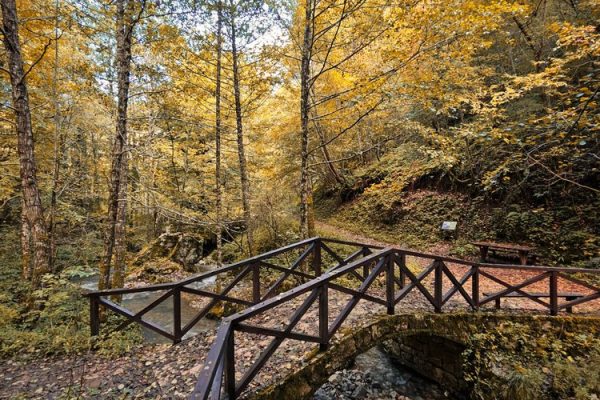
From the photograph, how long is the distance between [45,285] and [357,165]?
17047mm

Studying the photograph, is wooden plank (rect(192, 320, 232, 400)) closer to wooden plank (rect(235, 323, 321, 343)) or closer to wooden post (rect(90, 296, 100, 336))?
wooden plank (rect(235, 323, 321, 343))

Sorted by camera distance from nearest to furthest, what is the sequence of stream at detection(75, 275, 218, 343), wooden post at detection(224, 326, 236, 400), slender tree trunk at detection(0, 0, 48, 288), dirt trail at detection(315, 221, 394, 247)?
wooden post at detection(224, 326, 236, 400), slender tree trunk at detection(0, 0, 48, 288), stream at detection(75, 275, 218, 343), dirt trail at detection(315, 221, 394, 247)

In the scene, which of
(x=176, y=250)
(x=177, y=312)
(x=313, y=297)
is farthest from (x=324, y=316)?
(x=176, y=250)

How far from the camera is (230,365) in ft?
9.26

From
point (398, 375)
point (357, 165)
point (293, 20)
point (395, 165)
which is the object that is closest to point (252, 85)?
point (293, 20)

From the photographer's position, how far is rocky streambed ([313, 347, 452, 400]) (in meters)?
5.88

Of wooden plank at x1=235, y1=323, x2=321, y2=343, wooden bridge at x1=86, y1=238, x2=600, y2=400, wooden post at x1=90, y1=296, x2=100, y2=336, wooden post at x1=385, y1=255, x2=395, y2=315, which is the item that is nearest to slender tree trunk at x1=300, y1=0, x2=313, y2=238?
wooden bridge at x1=86, y1=238, x2=600, y2=400

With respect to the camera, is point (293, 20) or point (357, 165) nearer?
point (293, 20)

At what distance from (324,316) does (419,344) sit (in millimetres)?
4044

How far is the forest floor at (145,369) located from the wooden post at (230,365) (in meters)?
0.37

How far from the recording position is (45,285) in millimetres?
5453

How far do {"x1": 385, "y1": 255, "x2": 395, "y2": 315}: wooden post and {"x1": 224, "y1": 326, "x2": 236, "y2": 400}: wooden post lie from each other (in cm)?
271

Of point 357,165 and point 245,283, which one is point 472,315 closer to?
point 245,283

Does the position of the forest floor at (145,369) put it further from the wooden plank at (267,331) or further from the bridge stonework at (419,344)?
the wooden plank at (267,331)
